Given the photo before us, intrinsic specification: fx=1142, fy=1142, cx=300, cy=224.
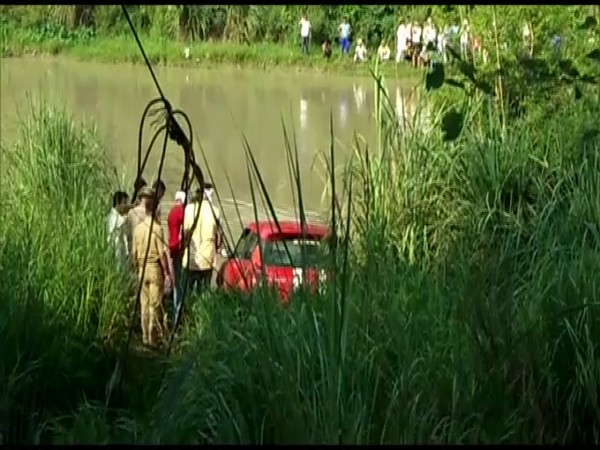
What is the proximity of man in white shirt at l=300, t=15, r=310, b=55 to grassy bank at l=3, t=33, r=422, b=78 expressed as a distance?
27cm

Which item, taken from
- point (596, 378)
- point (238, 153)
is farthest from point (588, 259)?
point (238, 153)

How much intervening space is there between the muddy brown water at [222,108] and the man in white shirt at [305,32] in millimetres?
1835

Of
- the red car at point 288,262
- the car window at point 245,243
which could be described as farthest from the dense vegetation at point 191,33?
the red car at point 288,262

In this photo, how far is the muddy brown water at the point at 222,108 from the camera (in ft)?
55.7


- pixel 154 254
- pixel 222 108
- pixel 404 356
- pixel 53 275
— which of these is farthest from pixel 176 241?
pixel 222 108

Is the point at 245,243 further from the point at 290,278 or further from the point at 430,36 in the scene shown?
the point at 430,36

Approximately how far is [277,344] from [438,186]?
10.2 ft

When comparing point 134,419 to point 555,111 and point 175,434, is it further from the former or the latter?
point 555,111

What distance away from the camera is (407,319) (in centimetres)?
467

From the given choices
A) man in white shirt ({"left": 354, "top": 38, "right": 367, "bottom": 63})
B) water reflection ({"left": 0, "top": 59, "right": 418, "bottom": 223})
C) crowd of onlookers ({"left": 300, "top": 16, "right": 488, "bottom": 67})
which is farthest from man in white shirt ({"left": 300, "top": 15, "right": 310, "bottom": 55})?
crowd of onlookers ({"left": 300, "top": 16, "right": 488, "bottom": 67})

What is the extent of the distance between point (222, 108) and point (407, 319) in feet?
75.1

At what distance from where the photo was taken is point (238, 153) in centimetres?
2062

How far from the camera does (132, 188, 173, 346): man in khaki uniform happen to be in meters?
8.77

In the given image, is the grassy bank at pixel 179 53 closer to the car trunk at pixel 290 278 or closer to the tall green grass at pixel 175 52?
the tall green grass at pixel 175 52
